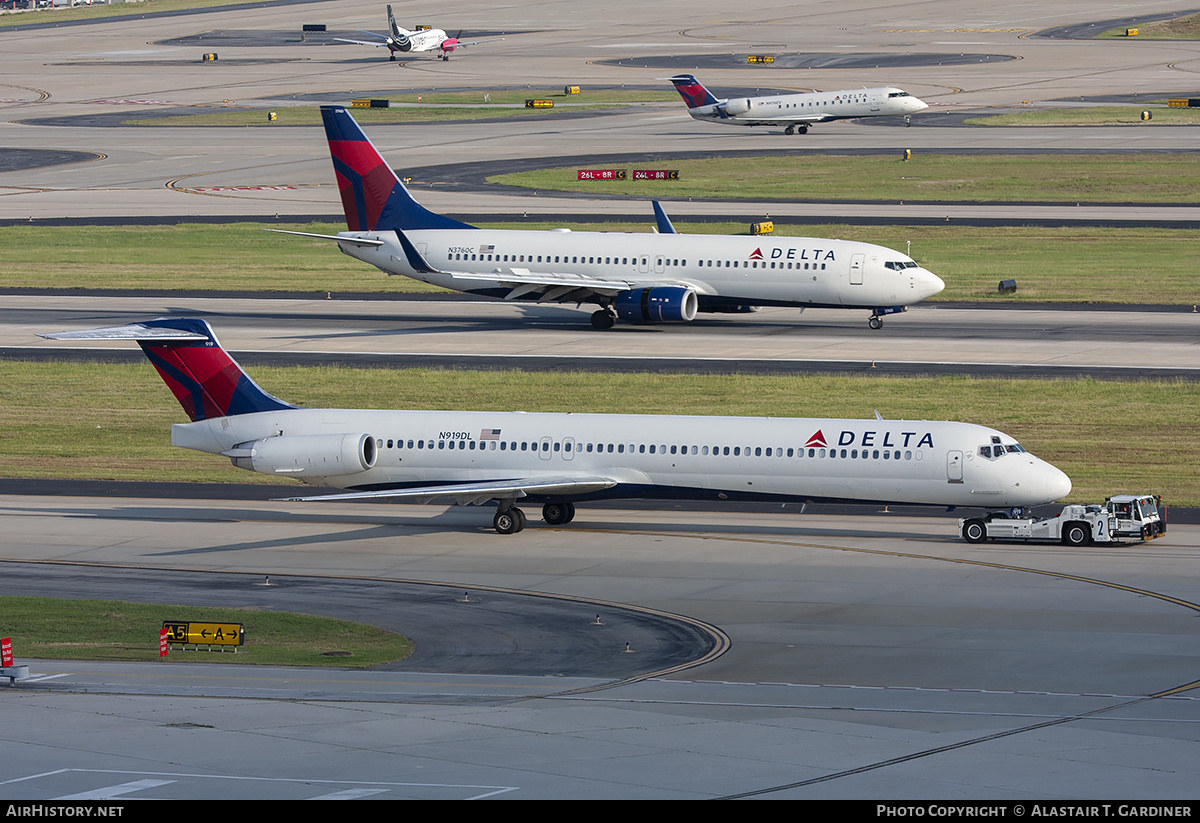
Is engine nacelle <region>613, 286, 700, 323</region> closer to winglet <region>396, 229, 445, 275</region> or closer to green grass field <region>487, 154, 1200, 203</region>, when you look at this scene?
winglet <region>396, 229, 445, 275</region>

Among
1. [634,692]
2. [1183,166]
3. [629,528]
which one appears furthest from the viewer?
[1183,166]

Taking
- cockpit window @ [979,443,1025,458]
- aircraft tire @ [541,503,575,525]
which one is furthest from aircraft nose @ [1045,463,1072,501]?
aircraft tire @ [541,503,575,525]

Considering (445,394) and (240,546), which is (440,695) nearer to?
(240,546)

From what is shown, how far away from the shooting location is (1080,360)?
69.2 metres

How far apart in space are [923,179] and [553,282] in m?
49.1

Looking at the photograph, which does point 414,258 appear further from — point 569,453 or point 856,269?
point 569,453

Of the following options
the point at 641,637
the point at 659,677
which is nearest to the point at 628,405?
the point at 641,637

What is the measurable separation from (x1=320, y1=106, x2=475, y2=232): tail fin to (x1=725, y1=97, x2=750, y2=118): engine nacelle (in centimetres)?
6666

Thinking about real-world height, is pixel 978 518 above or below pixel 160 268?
below

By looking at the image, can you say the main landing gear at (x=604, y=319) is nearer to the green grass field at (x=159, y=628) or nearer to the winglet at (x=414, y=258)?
the winglet at (x=414, y=258)

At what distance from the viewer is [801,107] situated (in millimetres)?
143750
